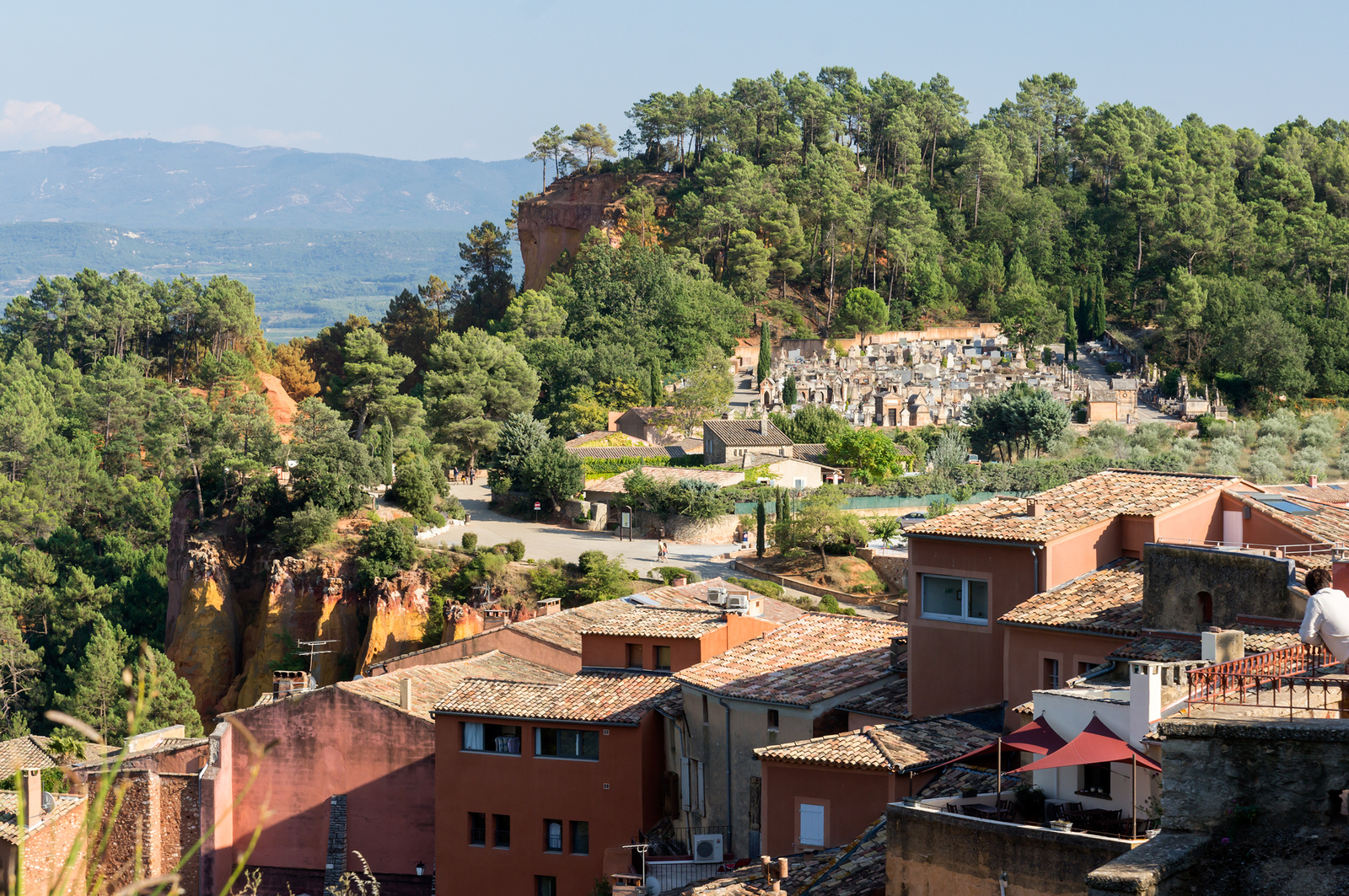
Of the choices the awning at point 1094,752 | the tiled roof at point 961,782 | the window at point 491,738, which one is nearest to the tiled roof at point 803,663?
the window at point 491,738

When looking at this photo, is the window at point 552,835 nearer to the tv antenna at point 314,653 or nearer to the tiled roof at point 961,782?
the tiled roof at point 961,782

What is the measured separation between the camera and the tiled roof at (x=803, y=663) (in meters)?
20.7

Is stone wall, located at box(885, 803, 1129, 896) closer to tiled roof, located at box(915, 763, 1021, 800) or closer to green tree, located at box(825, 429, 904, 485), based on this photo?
tiled roof, located at box(915, 763, 1021, 800)

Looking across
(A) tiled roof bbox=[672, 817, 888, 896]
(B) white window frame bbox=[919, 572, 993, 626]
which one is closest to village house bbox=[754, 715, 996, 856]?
(A) tiled roof bbox=[672, 817, 888, 896]

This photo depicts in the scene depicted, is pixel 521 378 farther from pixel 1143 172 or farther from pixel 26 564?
pixel 1143 172

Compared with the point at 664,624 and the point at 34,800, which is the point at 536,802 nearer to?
the point at 664,624

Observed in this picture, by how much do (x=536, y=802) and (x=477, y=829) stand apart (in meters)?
1.17

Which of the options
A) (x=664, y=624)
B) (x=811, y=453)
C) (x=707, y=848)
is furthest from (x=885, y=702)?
(x=811, y=453)

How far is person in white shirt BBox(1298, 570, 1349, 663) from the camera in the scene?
9.26m

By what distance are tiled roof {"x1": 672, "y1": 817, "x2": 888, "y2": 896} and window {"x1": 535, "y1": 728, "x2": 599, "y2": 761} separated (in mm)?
7249

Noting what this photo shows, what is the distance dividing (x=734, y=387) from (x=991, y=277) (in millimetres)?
22628

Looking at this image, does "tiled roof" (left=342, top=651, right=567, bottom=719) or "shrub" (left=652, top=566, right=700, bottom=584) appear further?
"shrub" (left=652, top=566, right=700, bottom=584)

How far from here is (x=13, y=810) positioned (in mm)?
26953

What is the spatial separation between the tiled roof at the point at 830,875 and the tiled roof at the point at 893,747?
972 millimetres
